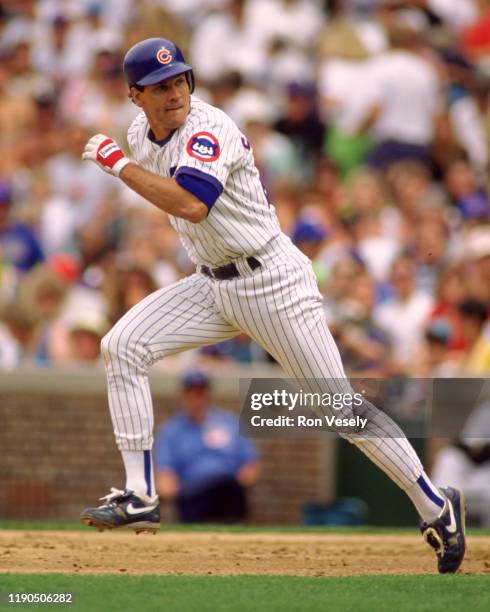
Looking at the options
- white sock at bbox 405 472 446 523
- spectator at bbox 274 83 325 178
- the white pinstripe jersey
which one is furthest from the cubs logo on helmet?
spectator at bbox 274 83 325 178

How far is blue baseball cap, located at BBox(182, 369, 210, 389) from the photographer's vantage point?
969 cm

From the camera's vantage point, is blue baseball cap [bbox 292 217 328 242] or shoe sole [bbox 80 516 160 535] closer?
shoe sole [bbox 80 516 160 535]

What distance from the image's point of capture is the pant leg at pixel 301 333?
20.9 ft

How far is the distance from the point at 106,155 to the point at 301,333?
3.53 ft

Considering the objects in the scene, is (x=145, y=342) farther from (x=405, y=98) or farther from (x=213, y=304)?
(x=405, y=98)

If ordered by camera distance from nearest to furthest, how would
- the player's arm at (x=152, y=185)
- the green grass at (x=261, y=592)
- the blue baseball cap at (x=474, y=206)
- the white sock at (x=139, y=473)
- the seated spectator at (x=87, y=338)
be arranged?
1. the green grass at (x=261, y=592)
2. the player's arm at (x=152, y=185)
3. the white sock at (x=139, y=473)
4. the seated spectator at (x=87, y=338)
5. the blue baseball cap at (x=474, y=206)

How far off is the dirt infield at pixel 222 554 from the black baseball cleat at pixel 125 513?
0.22 metres

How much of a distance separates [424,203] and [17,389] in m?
3.45

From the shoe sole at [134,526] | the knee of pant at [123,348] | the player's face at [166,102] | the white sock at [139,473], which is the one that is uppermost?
the player's face at [166,102]

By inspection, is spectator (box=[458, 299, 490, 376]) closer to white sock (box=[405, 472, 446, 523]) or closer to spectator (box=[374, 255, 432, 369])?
spectator (box=[374, 255, 432, 369])

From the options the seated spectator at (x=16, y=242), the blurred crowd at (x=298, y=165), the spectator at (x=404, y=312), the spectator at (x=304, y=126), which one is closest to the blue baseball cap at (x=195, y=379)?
the blurred crowd at (x=298, y=165)

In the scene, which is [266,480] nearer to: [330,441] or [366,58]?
[330,441]

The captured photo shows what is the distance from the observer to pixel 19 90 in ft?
47.5

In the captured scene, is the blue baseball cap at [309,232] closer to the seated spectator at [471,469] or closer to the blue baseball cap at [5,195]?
the seated spectator at [471,469]
